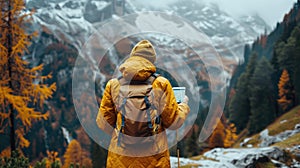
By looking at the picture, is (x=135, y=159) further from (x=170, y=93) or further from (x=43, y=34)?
(x=43, y=34)

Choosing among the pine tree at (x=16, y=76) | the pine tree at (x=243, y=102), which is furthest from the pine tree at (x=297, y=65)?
the pine tree at (x=16, y=76)

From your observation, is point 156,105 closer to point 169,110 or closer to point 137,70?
point 169,110

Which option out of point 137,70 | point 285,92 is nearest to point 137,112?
point 137,70

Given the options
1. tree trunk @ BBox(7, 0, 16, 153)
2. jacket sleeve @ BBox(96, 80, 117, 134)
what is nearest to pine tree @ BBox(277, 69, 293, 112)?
tree trunk @ BBox(7, 0, 16, 153)

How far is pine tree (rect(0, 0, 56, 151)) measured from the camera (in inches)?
484

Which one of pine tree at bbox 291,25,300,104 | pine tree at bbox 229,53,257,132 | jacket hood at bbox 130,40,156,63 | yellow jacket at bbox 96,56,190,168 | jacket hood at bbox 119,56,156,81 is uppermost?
jacket hood at bbox 130,40,156,63

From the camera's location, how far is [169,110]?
151 inches

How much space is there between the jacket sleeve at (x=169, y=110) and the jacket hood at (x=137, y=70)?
269 millimetres

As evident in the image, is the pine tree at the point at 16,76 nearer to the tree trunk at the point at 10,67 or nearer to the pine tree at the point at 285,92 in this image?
the tree trunk at the point at 10,67

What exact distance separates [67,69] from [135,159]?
159357 mm

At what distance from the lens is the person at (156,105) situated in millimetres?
3814

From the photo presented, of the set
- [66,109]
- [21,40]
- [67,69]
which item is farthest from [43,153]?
[21,40]

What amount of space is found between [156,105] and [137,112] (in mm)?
262

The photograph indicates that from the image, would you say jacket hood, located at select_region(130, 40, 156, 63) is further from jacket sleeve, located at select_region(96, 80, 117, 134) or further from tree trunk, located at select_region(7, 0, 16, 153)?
tree trunk, located at select_region(7, 0, 16, 153)
